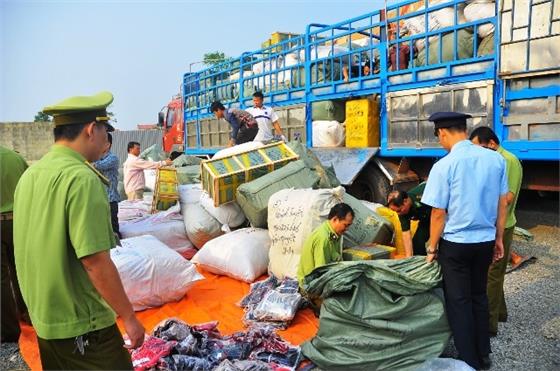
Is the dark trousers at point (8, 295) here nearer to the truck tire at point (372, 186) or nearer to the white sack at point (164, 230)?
the white sack at point (164, 230)

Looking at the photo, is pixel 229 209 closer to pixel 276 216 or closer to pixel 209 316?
pixel 276 216

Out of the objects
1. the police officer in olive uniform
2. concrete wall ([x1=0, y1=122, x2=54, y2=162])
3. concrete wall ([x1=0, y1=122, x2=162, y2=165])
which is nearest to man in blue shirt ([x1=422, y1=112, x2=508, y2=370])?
the police officer in olive uniform

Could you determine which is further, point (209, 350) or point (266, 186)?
point (266, 186)

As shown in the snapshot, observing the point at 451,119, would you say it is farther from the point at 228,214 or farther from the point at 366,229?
the point at 228,214

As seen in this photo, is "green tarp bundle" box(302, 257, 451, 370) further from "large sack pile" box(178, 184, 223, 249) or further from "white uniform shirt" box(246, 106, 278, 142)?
"white uniform shirt" box(246, 106, 278, 142)

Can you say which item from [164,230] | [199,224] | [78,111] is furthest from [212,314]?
[78,111]

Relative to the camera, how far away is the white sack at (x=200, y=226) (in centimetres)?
489

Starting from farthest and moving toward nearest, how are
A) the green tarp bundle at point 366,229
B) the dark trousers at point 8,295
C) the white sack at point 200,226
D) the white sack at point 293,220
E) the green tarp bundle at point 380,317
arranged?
the white sack at point 200,226, the green tarp bundle at point 366,229, the white sack at point 293,220, the dark trousers at point 8,295, the green tarp bundle at point 380,317

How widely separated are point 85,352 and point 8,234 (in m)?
2.13

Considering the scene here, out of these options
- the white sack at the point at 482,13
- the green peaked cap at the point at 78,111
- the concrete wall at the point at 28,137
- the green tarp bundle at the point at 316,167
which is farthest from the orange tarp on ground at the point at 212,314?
the concrete wall at the point at 28,137

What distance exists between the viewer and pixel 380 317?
261cm

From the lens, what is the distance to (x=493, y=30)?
4.55 meters

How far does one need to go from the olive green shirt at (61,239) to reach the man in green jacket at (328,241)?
71.9 inches

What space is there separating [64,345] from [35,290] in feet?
0.66
